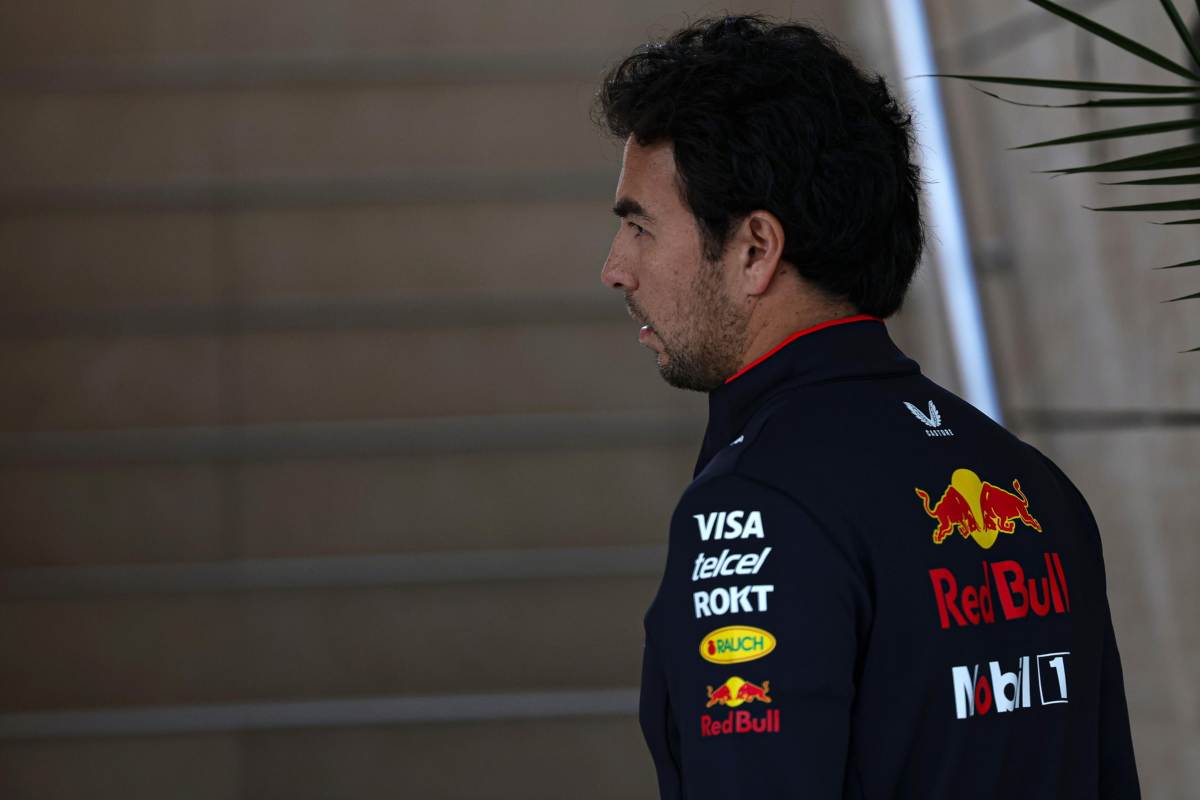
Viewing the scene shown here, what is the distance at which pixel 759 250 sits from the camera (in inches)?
39.2

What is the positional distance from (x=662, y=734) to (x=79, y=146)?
2014mm

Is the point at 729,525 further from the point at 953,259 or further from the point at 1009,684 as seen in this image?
the point at 953,259

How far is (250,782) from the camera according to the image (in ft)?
7.76

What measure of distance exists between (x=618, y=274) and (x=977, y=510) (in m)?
0.33

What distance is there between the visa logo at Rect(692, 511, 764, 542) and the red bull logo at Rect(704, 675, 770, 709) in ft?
0.28

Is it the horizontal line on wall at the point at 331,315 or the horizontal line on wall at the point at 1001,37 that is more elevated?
the horizontal line on wall at the point at 1001,37

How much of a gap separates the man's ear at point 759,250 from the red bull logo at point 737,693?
303 millimetres

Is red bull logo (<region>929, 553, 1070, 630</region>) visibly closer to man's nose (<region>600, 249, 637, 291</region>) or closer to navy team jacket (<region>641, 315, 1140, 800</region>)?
navy team jacket (<region>641, 315, 1140, 800</region>)

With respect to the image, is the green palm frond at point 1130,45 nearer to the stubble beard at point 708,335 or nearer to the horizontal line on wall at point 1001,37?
the stubble beard at point 708,335

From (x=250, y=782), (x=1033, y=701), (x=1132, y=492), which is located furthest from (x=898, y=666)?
(x=250, y=782)

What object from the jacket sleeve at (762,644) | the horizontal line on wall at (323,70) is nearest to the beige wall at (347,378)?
the horizontal line on wall at (323,70)

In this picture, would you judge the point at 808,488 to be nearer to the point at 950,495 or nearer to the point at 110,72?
the point at 950,495

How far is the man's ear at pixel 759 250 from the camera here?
0.98m

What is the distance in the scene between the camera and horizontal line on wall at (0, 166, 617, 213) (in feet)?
8.05
